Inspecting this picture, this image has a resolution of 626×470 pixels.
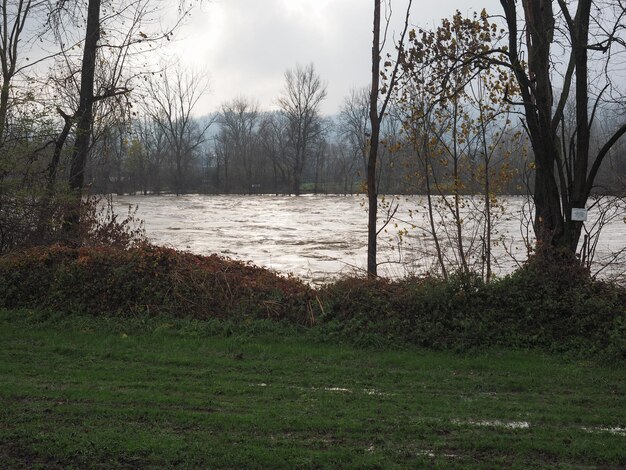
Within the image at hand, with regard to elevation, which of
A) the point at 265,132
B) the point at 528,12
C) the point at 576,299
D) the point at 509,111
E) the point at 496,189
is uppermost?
the point at 265,132

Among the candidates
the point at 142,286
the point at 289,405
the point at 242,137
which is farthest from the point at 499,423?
the point at 242,137

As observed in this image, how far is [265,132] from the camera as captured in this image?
96.4m

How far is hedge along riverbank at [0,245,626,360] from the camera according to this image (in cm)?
790

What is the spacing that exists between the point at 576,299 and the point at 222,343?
16.7ft

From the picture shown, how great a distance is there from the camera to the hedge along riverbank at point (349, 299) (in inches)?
311

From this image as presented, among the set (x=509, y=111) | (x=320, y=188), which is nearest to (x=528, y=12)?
(x=509, y=111)

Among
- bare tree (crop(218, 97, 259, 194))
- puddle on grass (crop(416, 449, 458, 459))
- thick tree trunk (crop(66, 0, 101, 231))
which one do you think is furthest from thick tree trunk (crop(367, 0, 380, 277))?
bare tree (crop(218, 97, 259, 194))

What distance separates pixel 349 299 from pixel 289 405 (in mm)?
3733

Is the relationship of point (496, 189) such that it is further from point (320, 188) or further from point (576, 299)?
point (320, 188)

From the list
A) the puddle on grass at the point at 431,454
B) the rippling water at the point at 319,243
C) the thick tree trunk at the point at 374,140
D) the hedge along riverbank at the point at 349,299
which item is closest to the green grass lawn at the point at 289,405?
the puddle on grass at the point at 431,454

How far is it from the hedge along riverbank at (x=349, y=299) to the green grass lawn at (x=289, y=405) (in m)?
0.55

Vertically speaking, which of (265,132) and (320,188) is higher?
(265,132)

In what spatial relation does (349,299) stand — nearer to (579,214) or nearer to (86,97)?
(579,214)

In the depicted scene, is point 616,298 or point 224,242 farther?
point 224,242
